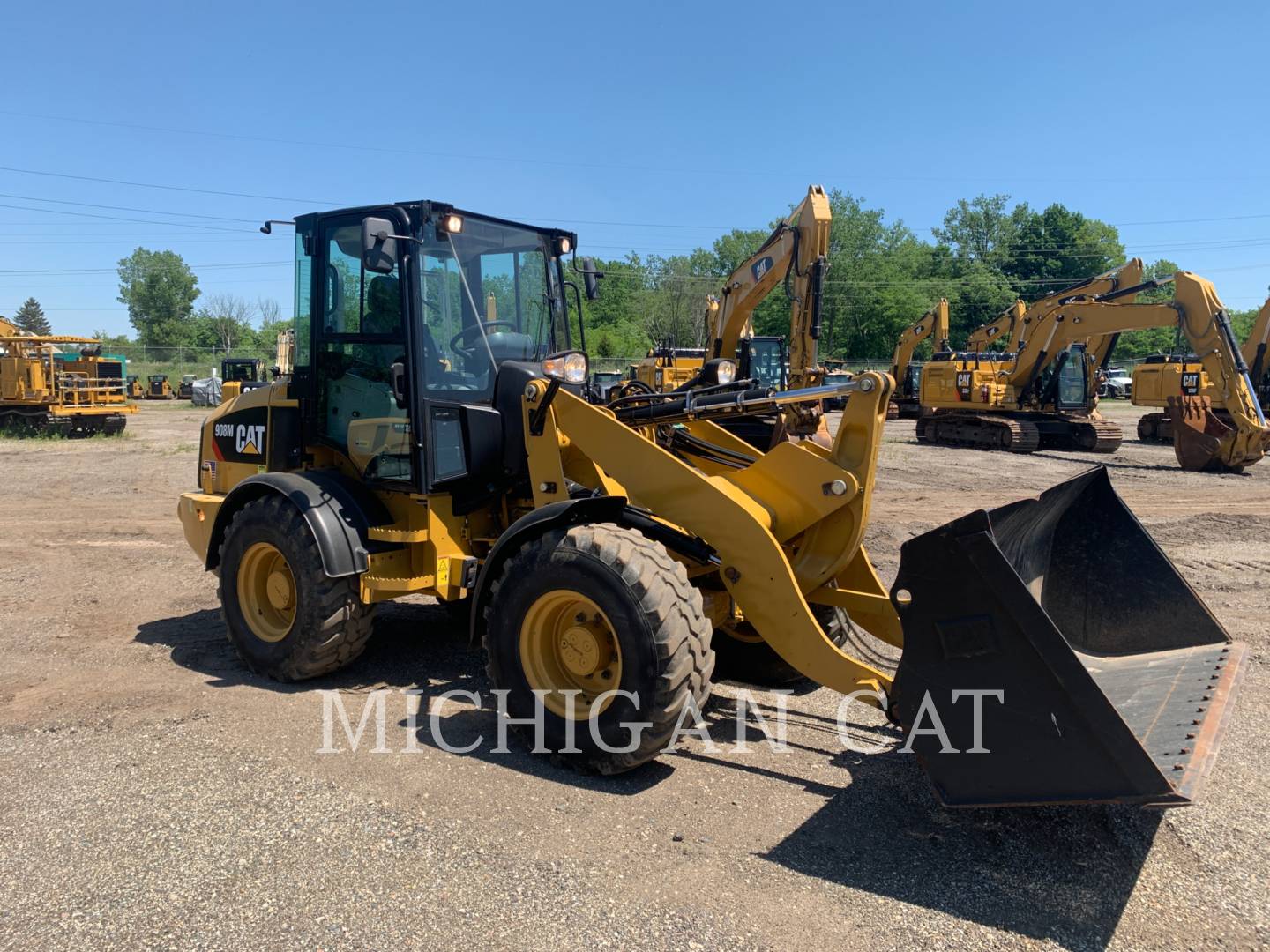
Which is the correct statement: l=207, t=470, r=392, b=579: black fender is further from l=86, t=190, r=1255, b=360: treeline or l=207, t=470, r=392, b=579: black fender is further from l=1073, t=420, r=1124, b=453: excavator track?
l=86, t=190, r=1255, b=360: treeline

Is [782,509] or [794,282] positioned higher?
[794,282]

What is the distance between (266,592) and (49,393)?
75.4 feet

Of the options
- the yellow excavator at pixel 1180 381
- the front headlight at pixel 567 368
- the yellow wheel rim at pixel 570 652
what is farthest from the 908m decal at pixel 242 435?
the yellow excavator at pixel 1180 381

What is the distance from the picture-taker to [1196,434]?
1730 cm

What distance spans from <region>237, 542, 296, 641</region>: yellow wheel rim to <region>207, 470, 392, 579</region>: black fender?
36 cm

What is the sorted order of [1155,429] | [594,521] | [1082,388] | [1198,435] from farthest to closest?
[1155,429] < [1082,388] < [1198,435] < [594,521]

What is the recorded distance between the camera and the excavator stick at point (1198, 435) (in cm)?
1709

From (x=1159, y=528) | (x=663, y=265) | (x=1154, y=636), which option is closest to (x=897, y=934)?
(x=1154, y=636)

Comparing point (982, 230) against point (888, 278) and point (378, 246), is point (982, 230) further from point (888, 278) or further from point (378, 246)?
point (378, 246)

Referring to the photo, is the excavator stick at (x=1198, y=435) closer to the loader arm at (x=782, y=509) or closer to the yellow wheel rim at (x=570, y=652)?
the loader arm at (x=782, y=509)

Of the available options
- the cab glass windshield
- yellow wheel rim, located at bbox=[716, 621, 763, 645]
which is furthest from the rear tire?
yellow wheel rim, located at bbox=[716, 621, 763, 645]

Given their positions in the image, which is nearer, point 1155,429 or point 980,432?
point 980,432

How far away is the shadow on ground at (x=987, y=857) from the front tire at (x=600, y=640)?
0.76 m

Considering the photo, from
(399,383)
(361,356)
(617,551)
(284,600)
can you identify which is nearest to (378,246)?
(399,383)
